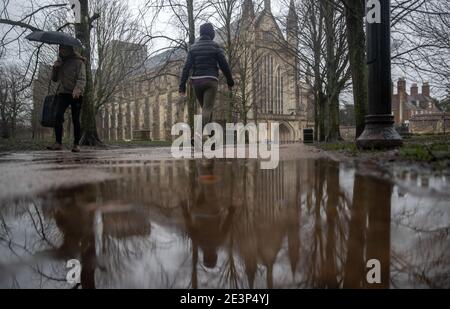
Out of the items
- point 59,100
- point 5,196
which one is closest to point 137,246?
point 5,196

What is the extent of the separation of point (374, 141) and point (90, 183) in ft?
11.3

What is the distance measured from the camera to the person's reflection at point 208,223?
0.89 m

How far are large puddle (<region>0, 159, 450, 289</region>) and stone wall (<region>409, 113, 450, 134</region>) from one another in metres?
44.0

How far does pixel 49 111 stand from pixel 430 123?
45752 millimetres

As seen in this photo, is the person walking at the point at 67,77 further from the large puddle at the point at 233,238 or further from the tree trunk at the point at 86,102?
the large puddle at the point at 233,238

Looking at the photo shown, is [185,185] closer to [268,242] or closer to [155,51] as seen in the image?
[268,242]

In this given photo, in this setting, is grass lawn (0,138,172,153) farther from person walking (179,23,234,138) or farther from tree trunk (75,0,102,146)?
person walking (179,23,234,138)

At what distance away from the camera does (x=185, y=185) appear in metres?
1.92

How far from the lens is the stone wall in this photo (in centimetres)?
3766

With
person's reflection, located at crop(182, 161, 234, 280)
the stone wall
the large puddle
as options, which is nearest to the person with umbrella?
the large puddle

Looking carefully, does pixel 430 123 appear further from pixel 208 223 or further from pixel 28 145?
pixel 208 223


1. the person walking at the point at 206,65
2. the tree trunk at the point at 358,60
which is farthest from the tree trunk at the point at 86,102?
the tree trunk at the point at 358,60

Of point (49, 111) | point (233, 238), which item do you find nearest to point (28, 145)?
point (49, 111)

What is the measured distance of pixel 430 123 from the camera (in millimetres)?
39781
